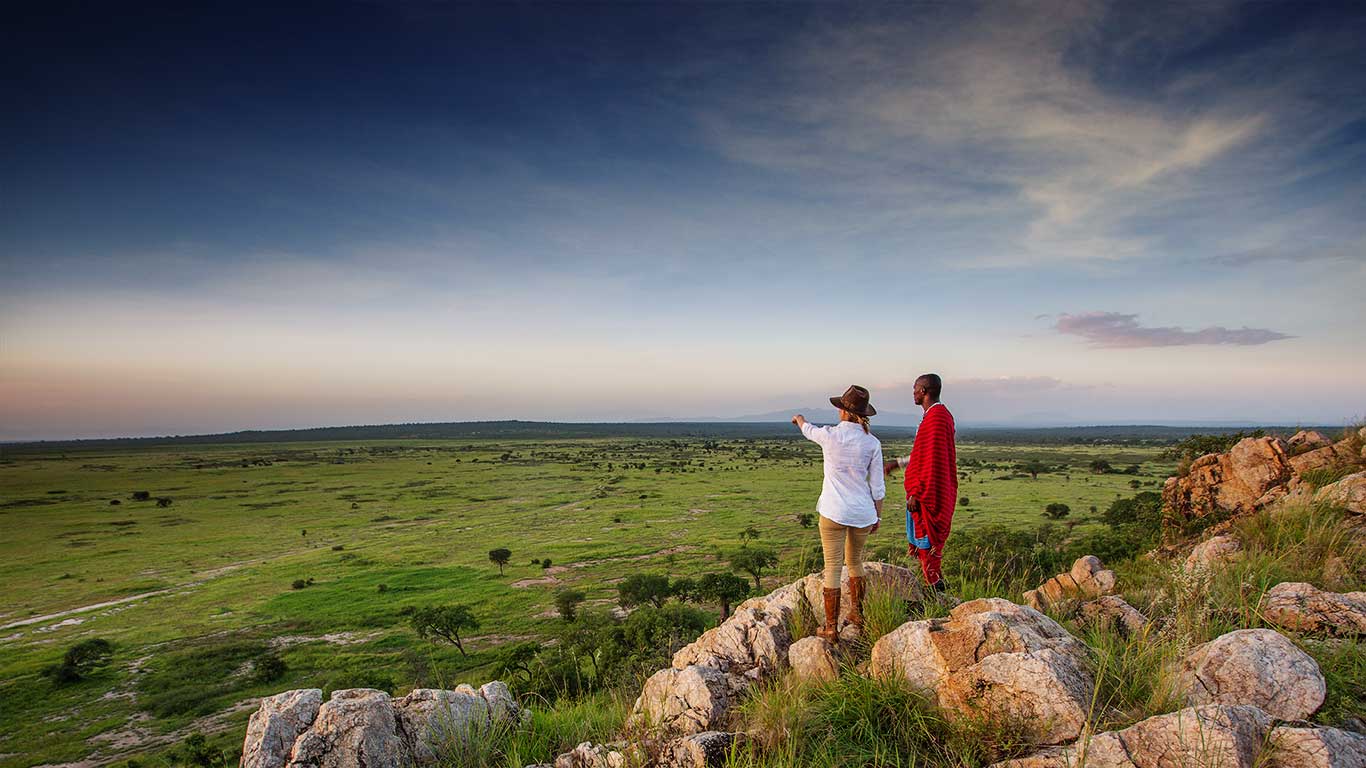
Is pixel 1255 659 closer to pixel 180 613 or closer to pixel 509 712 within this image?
pixel 509 712

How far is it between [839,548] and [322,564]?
3588 inches

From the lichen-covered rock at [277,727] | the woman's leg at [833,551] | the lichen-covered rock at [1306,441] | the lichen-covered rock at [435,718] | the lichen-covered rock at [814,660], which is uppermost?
the lichen-covered rock at [1306,441]

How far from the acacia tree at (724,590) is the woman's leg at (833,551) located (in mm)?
46974

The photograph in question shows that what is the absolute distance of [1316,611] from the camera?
20.6 feet

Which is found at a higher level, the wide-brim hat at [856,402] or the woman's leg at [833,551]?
the wide-brim hat at [856,402]

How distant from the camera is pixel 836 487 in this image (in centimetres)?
757

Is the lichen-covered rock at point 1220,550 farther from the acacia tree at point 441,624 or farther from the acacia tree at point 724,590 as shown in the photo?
the acacia tree at point 441,624

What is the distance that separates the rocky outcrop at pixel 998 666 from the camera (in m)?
5.04

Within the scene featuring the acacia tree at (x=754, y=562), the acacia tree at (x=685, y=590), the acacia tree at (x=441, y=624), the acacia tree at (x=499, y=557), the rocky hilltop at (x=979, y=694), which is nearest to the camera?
the rocky hilltop at (x=979, y=694)

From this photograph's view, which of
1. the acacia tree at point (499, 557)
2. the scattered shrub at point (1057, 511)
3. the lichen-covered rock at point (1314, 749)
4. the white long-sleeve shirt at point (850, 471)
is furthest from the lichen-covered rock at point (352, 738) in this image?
the scattered shrub at point (1057, 511)

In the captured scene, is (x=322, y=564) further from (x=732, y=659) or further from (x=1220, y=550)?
(x=1220, y=550)

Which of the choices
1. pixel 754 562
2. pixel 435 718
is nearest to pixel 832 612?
pixel 435 718

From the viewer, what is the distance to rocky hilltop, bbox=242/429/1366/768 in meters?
4.09

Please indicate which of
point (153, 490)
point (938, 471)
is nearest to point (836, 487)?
point (938, 471)
